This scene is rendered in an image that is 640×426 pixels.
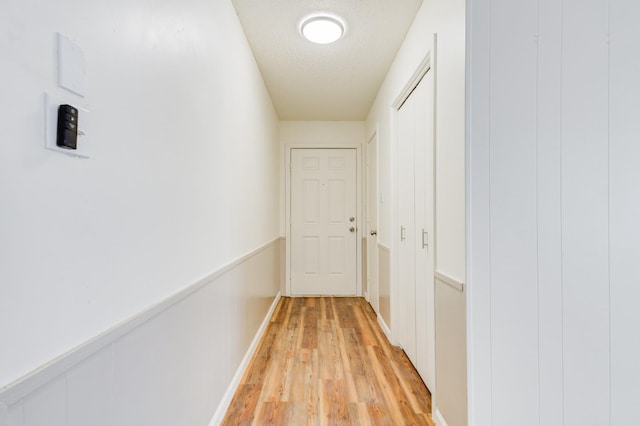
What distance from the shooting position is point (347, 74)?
295cm

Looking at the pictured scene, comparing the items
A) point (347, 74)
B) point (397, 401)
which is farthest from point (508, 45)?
point (347, 74)

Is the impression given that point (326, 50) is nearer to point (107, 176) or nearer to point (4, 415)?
point (107, 176)

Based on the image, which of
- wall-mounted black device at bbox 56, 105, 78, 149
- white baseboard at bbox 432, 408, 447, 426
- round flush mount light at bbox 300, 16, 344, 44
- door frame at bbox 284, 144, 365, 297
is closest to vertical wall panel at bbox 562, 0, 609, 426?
white baseboard at bbox 432, 408, 447, 426

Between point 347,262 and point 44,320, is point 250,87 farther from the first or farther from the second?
point 347,262

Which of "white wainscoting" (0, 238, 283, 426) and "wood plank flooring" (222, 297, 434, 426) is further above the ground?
"white wainscoting" (0, 238, 283, 426)

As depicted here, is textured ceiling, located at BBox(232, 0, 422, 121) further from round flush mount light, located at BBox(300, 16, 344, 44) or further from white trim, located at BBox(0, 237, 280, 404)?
white trim, located at BBox(0, 237, 280, 404)

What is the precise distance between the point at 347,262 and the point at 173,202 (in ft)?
10.9

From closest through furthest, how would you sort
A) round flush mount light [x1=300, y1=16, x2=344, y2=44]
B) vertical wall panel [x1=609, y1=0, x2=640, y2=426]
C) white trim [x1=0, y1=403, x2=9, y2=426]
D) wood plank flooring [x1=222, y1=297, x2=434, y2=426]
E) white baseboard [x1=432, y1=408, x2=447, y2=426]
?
1. white trim [x1=0, y1=403, x2=9, y2=426]
2. vertical wall panel [x1=609, y1=0, x2=640, y2=426]
3. white baseboard [x1=432, y1=408, x2=447, y2=426]
4. wood plank flooring [x1=222, y1=297, x2=434, y2=426]
5. round flush mount light [x1=300, y1=16, x2=344, y2=44]

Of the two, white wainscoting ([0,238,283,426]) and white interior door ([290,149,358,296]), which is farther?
white interior door ([290,149,358,296])

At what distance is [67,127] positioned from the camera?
2.16 feet

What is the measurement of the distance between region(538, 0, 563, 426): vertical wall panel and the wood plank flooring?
84cm

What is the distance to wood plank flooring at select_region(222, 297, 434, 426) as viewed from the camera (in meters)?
1.71

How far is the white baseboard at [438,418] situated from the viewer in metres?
1.56

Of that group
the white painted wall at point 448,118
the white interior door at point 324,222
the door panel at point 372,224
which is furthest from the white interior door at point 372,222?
the white painted wall at point 448,118
